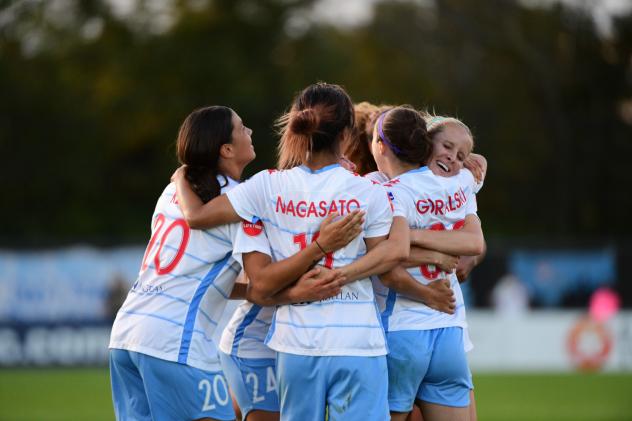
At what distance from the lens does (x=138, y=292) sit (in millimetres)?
4504

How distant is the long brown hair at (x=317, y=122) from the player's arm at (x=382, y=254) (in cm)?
44

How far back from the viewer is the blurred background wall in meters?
29.5

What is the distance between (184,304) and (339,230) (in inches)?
32.2

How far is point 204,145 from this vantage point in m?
4.48

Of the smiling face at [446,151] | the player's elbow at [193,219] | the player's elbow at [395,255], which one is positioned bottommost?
the player's elbow at [395,255]

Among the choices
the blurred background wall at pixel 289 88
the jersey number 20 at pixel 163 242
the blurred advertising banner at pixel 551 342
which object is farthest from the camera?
the blurred background wall at pixel 289 88

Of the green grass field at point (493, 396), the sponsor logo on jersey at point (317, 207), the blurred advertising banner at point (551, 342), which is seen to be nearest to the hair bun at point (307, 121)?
the sponsor logo on jersey at point (317, 207)

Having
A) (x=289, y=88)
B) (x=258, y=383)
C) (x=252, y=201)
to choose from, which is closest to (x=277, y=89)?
(x=289, y=88)

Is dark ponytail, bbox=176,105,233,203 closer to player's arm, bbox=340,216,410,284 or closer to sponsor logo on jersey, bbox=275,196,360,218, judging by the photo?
sponsor logo on jersey, bbox=275,196,360,218

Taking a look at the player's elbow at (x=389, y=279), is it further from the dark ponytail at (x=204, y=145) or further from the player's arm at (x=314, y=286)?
the dark ponytail at (x=204, y=145)

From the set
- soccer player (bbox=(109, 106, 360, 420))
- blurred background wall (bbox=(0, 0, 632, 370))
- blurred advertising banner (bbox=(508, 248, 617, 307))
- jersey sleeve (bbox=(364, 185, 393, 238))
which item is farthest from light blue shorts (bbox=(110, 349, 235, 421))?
blurred background wall (bbox=(0, 0, 632, 370))

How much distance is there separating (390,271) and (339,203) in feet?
1.38

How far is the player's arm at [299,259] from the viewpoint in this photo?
4.11 metres

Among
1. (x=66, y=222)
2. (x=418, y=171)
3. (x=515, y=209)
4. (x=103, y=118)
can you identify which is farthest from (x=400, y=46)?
(x=418, y=171)
